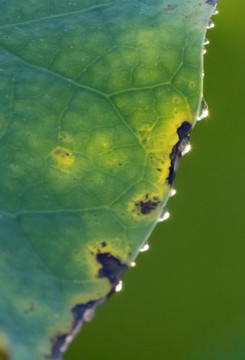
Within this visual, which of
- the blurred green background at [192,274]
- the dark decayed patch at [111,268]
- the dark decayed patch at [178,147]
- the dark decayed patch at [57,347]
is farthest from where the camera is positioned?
the blurred green background at [192,274]

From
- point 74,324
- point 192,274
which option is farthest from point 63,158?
point 192,274

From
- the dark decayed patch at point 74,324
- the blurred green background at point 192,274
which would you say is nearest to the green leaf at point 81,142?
the dark decayed patch at point 74,324

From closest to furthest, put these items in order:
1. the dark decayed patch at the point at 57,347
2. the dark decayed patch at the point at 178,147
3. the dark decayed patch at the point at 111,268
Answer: the dark decayed patch at the point at 57,347, the dark decayed patch at the point at 111,268, the dark decayed patch at the point at 178,147

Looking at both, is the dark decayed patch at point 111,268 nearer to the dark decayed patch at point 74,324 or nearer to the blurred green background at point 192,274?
the dark decayed patch at point 74,324

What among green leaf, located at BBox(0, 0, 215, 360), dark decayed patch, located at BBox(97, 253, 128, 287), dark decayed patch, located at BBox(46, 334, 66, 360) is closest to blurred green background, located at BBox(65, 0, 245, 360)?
green leaf, located at BBox(0, 0, 215, 360)

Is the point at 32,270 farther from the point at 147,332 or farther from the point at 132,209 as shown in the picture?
the point at 147,332

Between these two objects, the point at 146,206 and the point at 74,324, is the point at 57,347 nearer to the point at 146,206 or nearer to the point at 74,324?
Answer: the point at 74,324
